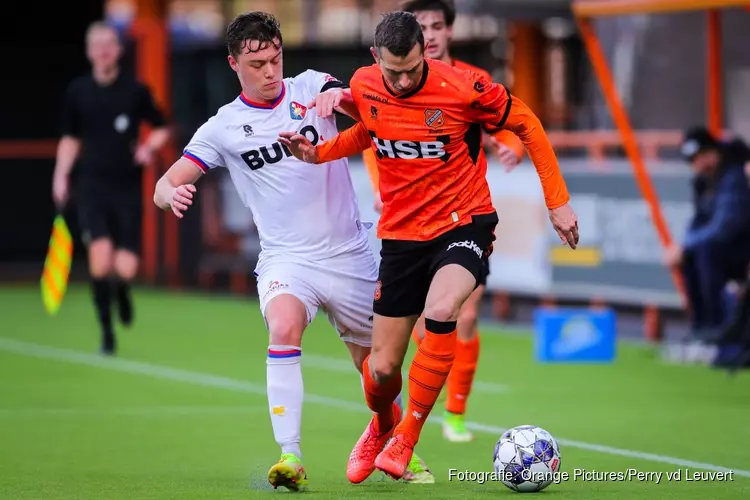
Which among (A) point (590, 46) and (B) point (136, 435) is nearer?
(B) point (136, 435)

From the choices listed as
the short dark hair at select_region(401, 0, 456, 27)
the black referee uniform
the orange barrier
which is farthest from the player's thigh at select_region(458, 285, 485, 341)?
the orange barrier

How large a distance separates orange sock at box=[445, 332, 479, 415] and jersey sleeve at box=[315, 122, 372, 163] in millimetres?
1948

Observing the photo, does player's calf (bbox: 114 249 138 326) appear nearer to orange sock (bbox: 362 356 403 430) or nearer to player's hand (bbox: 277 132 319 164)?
orange sock (bbox: 362 356 403 430)

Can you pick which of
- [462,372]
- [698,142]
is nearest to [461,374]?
[462,372]

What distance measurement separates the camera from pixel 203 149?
7391mm

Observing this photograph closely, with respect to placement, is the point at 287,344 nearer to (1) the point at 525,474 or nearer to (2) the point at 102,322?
(1) the point at 525,474

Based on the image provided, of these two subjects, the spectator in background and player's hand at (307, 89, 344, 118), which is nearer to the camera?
player's hand at (307, 89, 344, 118)

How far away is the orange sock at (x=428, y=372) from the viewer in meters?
7.03

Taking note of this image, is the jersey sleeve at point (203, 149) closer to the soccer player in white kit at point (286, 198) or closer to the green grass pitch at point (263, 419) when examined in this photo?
the soccer player in white kit at point (286, 198)

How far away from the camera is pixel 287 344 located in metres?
7.10

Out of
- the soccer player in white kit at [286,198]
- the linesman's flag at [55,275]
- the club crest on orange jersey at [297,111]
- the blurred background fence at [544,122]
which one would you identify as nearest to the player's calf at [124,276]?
the blurred background fence at [544,122]

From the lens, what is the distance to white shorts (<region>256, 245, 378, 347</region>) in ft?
24.0

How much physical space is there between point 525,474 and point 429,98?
1.70 meters

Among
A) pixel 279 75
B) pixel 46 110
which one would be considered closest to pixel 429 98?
pixel 279 75
